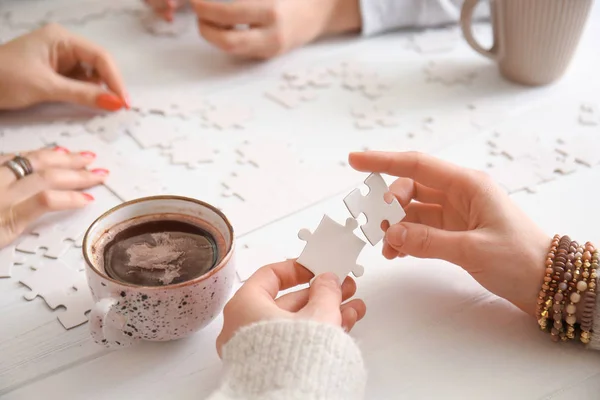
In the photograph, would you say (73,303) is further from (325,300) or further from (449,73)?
(449,73)

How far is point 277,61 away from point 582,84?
2.11 ft

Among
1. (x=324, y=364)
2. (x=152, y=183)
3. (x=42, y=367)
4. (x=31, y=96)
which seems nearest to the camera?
(x=324, y=364)

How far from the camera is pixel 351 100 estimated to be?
1264 millimetres

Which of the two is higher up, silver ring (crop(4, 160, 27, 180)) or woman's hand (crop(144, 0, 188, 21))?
woman's hand (crop(144, 0, 188, 21))

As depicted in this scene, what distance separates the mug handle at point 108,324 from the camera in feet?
2.24

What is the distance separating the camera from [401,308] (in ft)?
2.73

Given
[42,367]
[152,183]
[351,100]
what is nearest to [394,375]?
[42,367]

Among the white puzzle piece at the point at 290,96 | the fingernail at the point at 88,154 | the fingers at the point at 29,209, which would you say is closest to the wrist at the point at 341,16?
the white puzzle piece at the point at 290,96

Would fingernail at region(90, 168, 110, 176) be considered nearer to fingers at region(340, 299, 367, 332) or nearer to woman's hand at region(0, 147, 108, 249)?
woman's hand at region(0, 147, 108, 249)

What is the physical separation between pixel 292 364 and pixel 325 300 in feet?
0.32

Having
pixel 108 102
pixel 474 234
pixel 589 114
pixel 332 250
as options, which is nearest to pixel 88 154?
pixel 108 102

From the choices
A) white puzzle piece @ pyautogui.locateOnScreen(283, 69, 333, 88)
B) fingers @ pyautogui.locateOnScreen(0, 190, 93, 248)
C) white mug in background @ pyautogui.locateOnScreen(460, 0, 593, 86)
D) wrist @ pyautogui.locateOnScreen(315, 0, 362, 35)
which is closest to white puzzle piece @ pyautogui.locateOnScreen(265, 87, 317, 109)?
white puzzle piece @ pyautogui.locateOnScreen(283, 69, 333, 88)

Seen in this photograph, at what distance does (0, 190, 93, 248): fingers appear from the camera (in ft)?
3.03

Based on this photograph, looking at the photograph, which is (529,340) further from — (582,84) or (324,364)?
(582,84)
